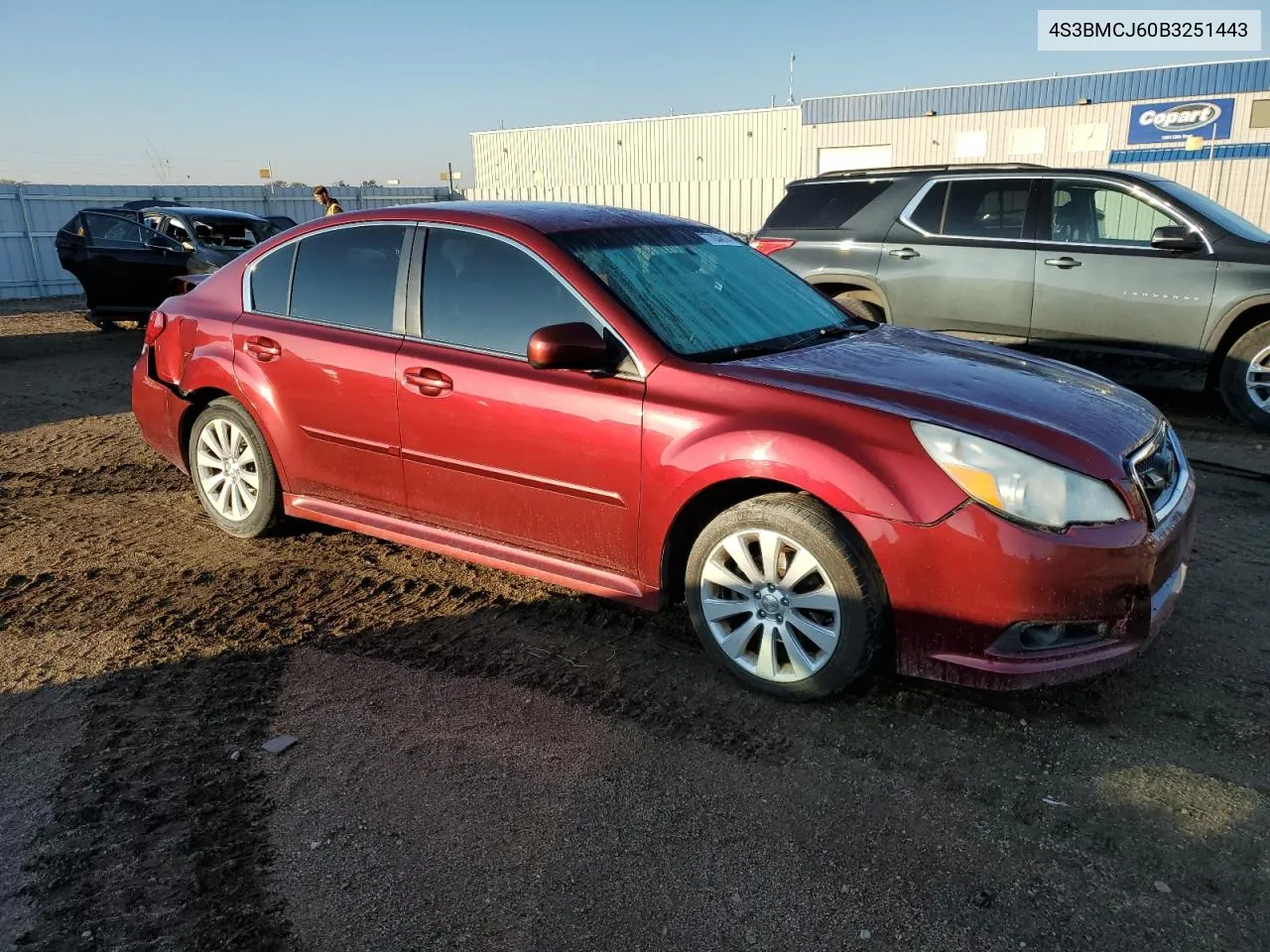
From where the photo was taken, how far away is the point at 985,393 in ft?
10.7

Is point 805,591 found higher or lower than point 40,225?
lower

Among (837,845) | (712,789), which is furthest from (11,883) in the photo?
(837,845)

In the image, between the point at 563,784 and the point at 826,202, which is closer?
the point at 563,784

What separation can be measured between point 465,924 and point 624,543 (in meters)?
1.52

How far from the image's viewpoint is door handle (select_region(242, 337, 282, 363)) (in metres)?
4.36

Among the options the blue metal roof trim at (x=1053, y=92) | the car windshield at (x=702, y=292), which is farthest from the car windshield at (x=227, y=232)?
the blue metal roof trim at (x=1053, y=92)

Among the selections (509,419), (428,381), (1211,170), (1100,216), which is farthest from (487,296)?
(1211,170)

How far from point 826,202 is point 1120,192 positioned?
2317 mm

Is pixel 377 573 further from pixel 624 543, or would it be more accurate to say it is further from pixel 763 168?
pixel 763 168

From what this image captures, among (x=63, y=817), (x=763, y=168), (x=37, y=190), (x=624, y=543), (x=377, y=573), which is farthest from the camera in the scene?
(x=763, y=168)

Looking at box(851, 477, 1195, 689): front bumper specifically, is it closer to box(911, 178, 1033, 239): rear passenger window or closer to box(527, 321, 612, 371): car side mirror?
box(527, 321, 612, 371): car side mirror

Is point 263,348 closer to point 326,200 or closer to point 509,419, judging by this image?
point 509,419

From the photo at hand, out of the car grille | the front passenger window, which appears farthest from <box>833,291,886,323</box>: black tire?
the car grille

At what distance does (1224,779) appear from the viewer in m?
2.79
